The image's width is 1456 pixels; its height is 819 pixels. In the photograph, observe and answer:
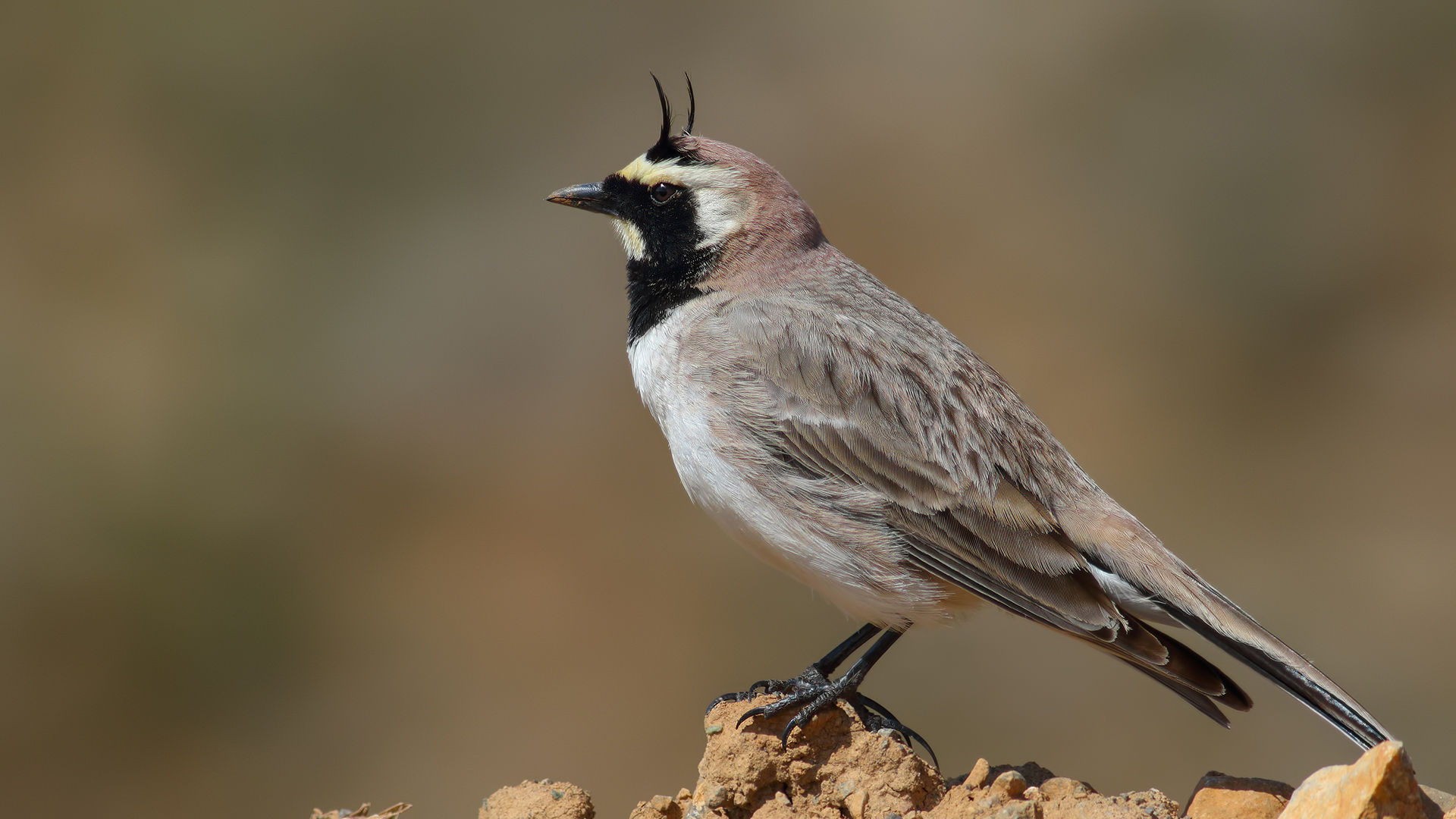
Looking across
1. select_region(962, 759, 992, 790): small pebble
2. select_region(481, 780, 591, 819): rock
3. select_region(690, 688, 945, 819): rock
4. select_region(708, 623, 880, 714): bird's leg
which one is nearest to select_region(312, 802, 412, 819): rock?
select_region(481, 780, 591, 819): rock

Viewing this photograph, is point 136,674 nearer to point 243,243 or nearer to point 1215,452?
point 243,243

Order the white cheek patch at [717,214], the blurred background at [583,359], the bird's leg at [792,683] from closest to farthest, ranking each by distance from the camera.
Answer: the bird's leg at [792,683]
the white cheek patch at [717,214]
the blurred background at [583,359]

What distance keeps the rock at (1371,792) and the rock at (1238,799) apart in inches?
17.3

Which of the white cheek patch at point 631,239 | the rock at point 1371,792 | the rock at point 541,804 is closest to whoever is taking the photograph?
the rock at point 1371,792

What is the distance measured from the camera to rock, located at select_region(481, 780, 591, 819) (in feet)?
13.7

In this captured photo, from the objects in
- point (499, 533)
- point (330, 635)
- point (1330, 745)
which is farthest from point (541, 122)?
point (1330, 745)

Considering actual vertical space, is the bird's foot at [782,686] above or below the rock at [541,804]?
above

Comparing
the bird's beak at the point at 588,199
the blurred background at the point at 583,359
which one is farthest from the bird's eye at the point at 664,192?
the blurred background at the point at 583,359

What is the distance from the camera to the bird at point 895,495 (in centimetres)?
442

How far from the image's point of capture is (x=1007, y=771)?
3.98 metres

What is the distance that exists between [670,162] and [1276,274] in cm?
1005

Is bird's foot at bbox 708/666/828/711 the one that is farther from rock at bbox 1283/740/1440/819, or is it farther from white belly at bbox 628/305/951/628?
rock at bbox 1283/740/1440/819

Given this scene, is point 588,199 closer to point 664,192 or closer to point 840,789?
point 664,192

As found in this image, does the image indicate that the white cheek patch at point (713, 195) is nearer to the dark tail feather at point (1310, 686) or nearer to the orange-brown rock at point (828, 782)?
the orange-brown rock at point (828, 782)
